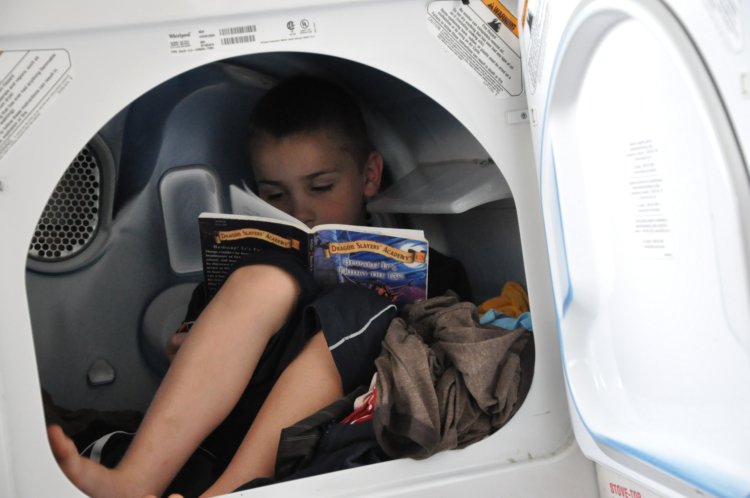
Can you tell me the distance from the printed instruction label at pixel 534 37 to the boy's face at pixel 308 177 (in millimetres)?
508

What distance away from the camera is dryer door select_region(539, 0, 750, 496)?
0.63 metres

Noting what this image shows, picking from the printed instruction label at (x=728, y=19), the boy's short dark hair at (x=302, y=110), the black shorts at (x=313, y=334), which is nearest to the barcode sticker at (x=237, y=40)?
the black shorts at (x=313, y=334)

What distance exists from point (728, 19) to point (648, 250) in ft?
0.84

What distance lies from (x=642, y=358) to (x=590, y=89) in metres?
0.28

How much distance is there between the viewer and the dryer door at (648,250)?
63 centimetres

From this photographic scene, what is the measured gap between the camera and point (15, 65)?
916 mm

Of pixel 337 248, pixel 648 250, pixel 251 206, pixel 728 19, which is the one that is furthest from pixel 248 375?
pixel 728 19

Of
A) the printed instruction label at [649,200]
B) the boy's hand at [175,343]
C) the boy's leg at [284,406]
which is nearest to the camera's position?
the printed instruction label at [649,200]

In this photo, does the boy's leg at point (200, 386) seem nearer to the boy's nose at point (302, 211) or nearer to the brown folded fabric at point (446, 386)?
the brown folded fabric at point (446, 386)

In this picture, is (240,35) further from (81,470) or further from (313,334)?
(81,470)

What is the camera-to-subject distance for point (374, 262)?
1168 millimetres

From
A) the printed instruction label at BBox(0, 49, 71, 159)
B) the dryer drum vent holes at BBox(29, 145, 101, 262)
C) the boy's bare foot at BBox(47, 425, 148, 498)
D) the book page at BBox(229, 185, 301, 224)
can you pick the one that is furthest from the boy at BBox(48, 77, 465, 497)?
the printed instruction label at BBox(0, 49, 71, 159)

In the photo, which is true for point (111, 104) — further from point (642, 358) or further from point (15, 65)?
point (642, 358)

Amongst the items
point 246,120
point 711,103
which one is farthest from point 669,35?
point 246,120
